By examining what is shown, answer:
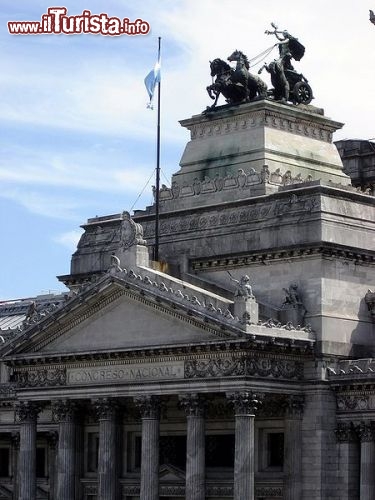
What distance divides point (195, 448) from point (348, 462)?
8.21 meters

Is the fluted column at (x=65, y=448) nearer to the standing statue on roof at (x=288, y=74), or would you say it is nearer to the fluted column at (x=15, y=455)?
the fluted column at (x=15, y=455)

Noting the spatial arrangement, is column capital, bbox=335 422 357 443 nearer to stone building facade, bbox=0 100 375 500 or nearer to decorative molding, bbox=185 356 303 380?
stone building facade, bbox=0 100 375 500

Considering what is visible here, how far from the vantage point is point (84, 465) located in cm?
10438

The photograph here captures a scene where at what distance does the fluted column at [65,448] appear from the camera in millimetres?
100875

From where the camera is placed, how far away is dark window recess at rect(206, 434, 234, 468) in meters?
97.2

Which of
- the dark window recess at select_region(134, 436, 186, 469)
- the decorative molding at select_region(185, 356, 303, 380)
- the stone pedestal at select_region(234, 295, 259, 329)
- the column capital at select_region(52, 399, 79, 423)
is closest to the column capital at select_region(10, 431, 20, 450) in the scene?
the column capital at select_region(52, 399, 79, 423)

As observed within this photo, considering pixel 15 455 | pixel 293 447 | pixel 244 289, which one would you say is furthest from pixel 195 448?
pixel 15 455

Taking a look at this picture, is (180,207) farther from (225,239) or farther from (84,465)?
(84,465)

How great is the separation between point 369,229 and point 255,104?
37.2ft

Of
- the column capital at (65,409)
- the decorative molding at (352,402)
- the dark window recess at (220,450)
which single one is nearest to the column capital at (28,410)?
→ the column capital at (65,409)

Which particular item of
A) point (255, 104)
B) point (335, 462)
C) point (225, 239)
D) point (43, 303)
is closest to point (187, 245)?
point (225, 239)

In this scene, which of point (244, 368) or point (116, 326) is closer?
point (244, 368)

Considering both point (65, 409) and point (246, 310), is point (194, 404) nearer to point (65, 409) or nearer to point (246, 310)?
point (246, 310)

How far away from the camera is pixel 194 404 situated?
306ft
